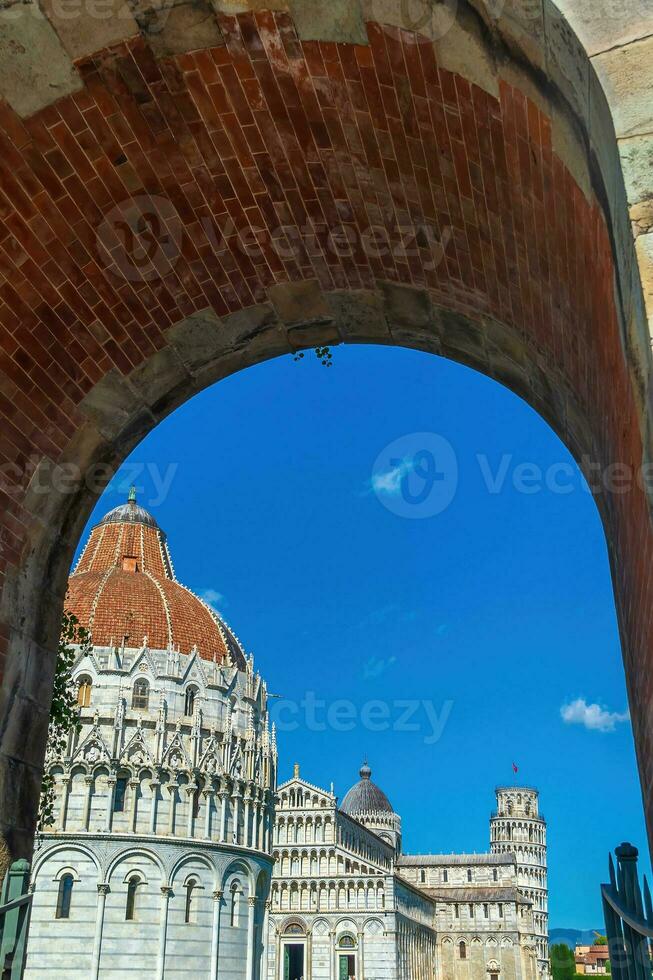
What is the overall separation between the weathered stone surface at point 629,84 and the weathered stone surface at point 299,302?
3841mm

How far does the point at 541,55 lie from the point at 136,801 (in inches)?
1794

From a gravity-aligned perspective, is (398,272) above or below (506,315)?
above

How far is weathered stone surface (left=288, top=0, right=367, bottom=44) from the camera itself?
4367mm

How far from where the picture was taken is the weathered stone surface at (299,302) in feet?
21.8

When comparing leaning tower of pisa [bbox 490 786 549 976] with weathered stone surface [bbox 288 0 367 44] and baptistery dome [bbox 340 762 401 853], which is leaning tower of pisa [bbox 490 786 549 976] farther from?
weathered stone surface [bbox 288 0 367 44]

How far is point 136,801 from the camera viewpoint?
44188mm

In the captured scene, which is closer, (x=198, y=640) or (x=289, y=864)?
(x=198, y=640)

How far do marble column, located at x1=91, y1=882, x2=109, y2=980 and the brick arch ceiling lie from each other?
40839 mm

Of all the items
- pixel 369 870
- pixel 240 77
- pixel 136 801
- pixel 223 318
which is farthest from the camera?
pixel 369 870

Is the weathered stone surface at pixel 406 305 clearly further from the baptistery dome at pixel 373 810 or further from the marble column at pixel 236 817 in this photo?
the baptistery dome at pixel 373 810

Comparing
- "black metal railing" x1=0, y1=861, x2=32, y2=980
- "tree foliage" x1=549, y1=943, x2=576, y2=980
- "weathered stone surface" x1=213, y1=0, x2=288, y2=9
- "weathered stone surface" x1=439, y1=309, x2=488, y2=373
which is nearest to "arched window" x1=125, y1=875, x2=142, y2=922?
"black metal railing" x1=0, y1=861, x2=32, y2=980

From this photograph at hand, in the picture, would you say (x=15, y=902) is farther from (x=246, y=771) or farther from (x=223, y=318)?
(x=246, y=771)

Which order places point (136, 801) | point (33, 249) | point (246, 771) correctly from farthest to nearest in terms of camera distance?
point (246, 771) < point (136, 801) < point (33, 249)

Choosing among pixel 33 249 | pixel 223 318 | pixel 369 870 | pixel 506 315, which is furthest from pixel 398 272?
pixel 369 870
